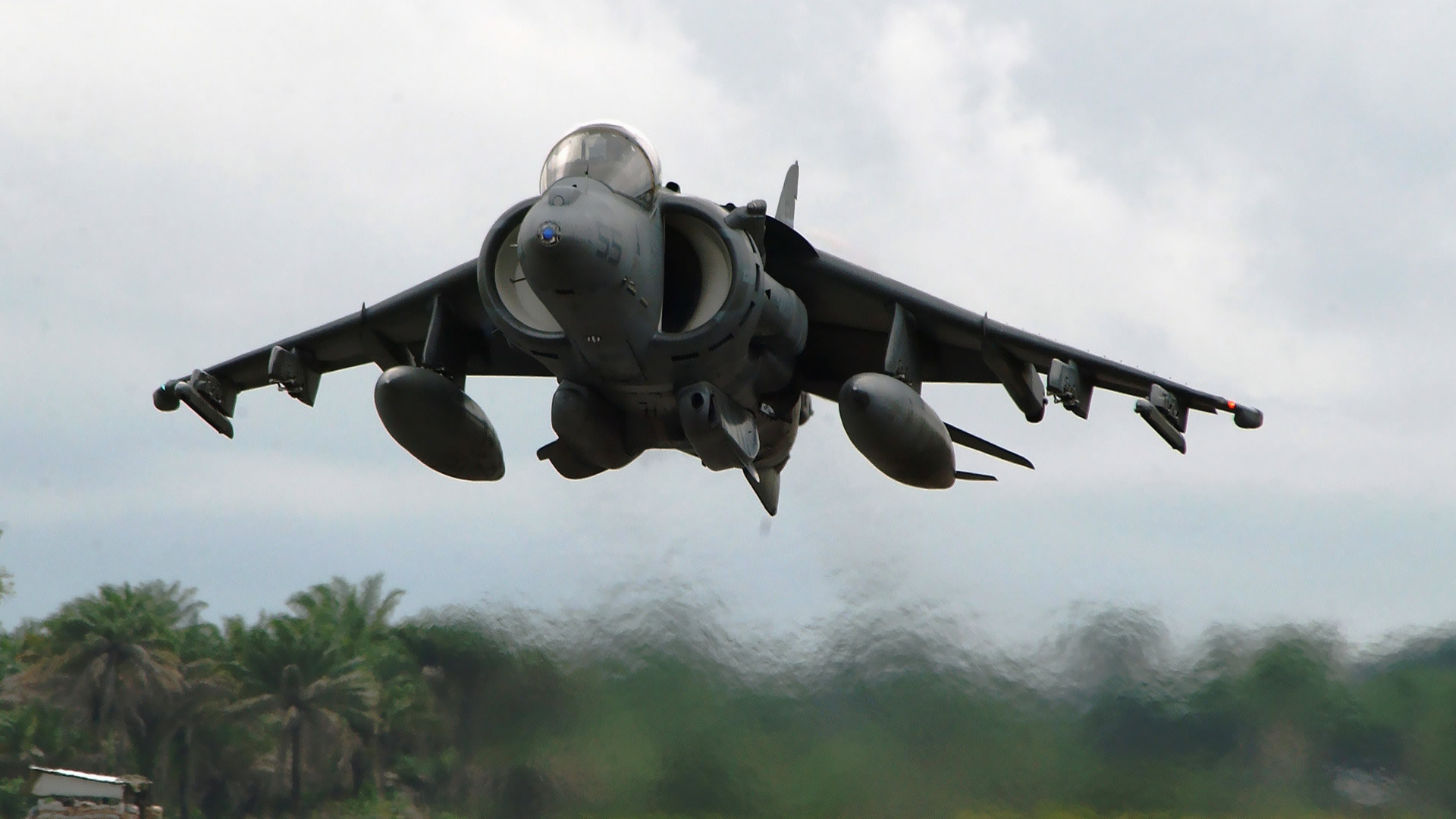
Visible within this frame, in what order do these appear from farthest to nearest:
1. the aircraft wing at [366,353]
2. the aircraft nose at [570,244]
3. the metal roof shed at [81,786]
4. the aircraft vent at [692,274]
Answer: the metal roof shed at [81,786] → the aircraft wing at [366,353] → the aircraft vent at [692,274] → the aircraft nose at [570,244]

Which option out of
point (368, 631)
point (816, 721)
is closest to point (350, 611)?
point (368, 631)

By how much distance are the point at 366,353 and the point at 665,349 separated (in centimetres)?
490

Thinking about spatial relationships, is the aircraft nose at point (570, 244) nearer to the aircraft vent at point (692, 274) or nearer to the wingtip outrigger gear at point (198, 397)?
the aircraft vent at point (692, 274)

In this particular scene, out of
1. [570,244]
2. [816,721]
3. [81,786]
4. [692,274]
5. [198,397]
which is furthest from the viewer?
[81,786]

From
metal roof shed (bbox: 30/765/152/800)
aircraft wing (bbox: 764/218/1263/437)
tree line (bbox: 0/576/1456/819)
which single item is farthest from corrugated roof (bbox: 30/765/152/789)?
aircraft wing (bbox: 764/218/1263/437)

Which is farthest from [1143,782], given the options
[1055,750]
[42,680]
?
[42,680]

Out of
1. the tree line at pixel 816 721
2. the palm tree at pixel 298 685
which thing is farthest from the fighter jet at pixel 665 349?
the palm tree at pixel 298 685

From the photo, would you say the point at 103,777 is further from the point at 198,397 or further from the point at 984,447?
the point at 984,447

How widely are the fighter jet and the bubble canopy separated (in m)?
0.02

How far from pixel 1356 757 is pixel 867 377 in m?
5.92

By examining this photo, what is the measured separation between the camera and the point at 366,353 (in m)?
16.3

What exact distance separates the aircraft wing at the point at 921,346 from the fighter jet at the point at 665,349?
2 cm

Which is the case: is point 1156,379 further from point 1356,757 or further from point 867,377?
point 1356,757

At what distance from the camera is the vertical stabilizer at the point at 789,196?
599 inches
